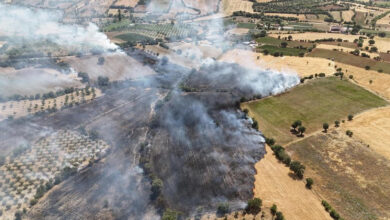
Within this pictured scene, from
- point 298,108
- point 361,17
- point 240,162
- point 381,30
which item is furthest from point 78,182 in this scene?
point 361,17

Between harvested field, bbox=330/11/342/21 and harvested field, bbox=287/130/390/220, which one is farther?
harvested field, bbox=330/11/342/21

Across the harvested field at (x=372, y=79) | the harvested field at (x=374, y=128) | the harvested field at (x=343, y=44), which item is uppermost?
the harvested field at (x=343, y=44)

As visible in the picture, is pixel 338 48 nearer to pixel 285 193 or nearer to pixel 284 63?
pixel 284 63

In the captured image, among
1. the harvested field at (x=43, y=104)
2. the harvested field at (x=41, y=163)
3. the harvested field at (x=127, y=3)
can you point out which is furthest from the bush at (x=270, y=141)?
the harvested field at (x=127, y=3)

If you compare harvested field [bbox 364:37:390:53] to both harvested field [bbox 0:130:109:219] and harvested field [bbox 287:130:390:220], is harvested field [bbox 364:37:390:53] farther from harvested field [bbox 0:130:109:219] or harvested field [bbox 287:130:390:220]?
harvested field [bbox 0:130:109:219]

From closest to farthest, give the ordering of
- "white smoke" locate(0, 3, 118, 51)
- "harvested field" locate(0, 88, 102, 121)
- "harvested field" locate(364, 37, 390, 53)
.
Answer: "harvested field" locate(0, 88, 102, 121), "white smoke" locate(0, 3, 118, 51), "harvested field" locate(364, 37, 390, 53)

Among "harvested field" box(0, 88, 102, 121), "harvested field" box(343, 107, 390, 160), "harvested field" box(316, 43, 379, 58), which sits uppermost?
"harvested field" box(316, 43, 379, 58)

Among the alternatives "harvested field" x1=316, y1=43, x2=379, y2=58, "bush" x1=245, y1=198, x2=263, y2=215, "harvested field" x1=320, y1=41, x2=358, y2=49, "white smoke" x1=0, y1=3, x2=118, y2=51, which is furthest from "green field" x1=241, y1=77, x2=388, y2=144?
"white smoke" x1=0, y1=3, x2=118, y2=51

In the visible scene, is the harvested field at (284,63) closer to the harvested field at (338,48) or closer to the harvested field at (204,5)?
the harvested field at (338,48)
